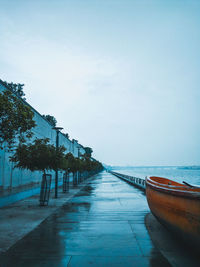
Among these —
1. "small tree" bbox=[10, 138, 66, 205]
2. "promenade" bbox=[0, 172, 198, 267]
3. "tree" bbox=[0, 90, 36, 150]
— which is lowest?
"promenade" bbox=[0, 172, 198, 267]

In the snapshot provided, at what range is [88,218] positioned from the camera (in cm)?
991

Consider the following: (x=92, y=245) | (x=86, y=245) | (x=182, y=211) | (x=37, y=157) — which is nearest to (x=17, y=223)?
(x=86, y=245)

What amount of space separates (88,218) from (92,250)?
13.0ft

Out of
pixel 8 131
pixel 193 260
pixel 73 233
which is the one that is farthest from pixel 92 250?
pixel 8 131

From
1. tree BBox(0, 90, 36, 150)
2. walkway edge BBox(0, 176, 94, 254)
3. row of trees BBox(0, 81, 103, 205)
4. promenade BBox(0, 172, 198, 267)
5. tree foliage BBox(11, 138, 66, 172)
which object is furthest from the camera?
tree foliage BBox(11, 138, 66, 172)

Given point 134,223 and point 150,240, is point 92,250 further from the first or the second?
point 134,223

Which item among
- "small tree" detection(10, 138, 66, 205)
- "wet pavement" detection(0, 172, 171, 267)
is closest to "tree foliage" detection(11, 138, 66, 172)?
"small tree" detection(10, 138, 66, 205)

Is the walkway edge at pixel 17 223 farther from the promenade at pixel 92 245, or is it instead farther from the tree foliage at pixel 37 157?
the tree foliage at pixel 37 157

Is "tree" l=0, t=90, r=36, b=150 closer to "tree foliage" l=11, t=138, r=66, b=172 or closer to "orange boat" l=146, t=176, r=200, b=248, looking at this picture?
"tree foliage" l=11, t=138, r=66, b=172

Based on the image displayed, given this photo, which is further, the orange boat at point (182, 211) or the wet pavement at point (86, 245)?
the wet pavement at point (86, 245)

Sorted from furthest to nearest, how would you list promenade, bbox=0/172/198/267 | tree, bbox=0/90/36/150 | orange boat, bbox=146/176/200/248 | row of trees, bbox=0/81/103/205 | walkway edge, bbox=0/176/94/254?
1. row of trees, bbox=0/81/103/205
2. tree, bbox=0/90/36/150
3. walkway edge, bbox=0/176/94/254
4. promenade, bbox=0/172/198/267
5. orange boat, bbox=146/176/200/248

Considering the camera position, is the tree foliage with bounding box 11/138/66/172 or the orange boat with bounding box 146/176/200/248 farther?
the tree foliage with bounding box 11/138/66/172

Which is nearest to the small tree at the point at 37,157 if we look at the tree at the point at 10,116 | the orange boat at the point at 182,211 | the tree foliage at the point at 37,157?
the tree foliage at the point at 37,157

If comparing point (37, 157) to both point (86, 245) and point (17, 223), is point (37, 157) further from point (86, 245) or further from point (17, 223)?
point (86, 245)
